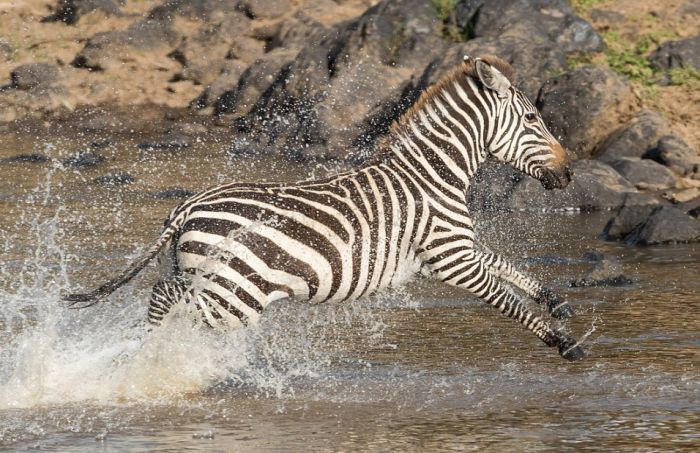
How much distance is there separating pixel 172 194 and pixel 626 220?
6.16 m

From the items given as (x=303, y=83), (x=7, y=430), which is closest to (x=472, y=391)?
(x=7, y=430)

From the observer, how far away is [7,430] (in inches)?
269

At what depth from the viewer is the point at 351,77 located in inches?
818

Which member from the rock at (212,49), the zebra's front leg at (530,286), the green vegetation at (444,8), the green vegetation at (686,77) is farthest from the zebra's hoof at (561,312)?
the rock at (212,49)

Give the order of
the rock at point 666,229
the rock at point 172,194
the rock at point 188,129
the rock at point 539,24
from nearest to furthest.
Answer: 1. the rock at point 666,229
2. the rock at point 172,194
3. the rock at point 539,24
4. the rock at point 188,129

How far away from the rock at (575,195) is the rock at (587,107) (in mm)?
2100

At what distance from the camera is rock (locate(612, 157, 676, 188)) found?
1587 centimetres

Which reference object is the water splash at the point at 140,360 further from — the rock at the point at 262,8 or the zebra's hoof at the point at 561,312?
the rock at the point at 262,8

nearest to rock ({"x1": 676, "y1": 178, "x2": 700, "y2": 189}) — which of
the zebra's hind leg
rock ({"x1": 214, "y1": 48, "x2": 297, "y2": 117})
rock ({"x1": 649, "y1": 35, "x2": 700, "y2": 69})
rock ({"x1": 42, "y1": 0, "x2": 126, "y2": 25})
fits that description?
rock ({"x1": 649, "y1": 35, "x2": 700, "y2": 69})

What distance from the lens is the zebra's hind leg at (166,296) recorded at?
7281mm

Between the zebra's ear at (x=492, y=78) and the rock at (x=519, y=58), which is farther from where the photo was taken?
the rock at (x=519, y=58)

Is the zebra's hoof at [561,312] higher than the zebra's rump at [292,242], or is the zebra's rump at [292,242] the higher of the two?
the zebra's rump at [292,242]

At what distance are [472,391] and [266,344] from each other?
5.02 ft

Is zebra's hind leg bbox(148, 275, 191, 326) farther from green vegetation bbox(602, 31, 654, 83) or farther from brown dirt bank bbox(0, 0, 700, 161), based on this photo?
green vegetation bbox(602, 31, 654, 83)
